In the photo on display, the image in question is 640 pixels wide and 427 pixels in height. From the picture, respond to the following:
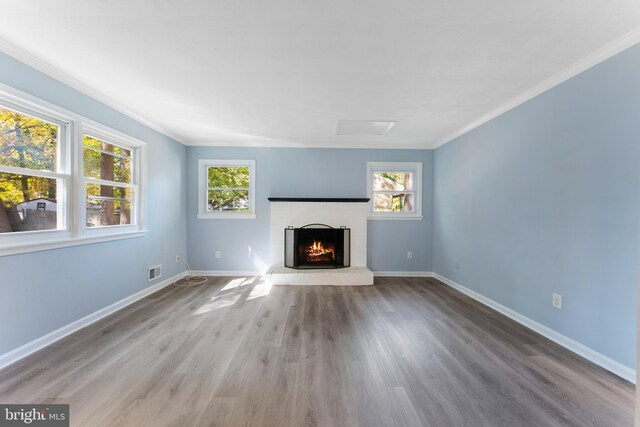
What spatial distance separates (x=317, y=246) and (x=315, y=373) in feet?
8.93

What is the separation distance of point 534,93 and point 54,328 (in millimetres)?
5051

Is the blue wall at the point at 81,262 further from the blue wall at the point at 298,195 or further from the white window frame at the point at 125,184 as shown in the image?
the blue wall at the point at 298,195

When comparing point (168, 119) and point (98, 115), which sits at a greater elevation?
point (168, 119)

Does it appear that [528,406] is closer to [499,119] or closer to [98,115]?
[499,119]

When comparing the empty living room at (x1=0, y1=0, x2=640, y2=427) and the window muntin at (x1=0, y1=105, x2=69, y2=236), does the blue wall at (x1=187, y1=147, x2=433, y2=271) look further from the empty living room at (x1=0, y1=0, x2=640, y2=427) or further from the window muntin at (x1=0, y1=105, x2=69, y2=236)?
the window muntin at (x1=0, y1=105, x2=69, y2=236)

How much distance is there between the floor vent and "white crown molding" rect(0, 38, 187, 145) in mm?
2036

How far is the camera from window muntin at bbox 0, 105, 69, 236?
1886 mm

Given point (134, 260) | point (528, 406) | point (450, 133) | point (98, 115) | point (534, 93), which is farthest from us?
point (450, 133)

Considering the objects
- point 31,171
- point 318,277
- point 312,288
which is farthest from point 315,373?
point 31,171

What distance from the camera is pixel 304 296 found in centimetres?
342

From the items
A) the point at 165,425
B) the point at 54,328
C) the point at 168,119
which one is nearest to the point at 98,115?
the point at 168,119

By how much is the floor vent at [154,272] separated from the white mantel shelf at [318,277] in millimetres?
1552

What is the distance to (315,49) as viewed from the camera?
6.07ft

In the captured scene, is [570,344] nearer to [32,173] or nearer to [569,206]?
[569,206]
